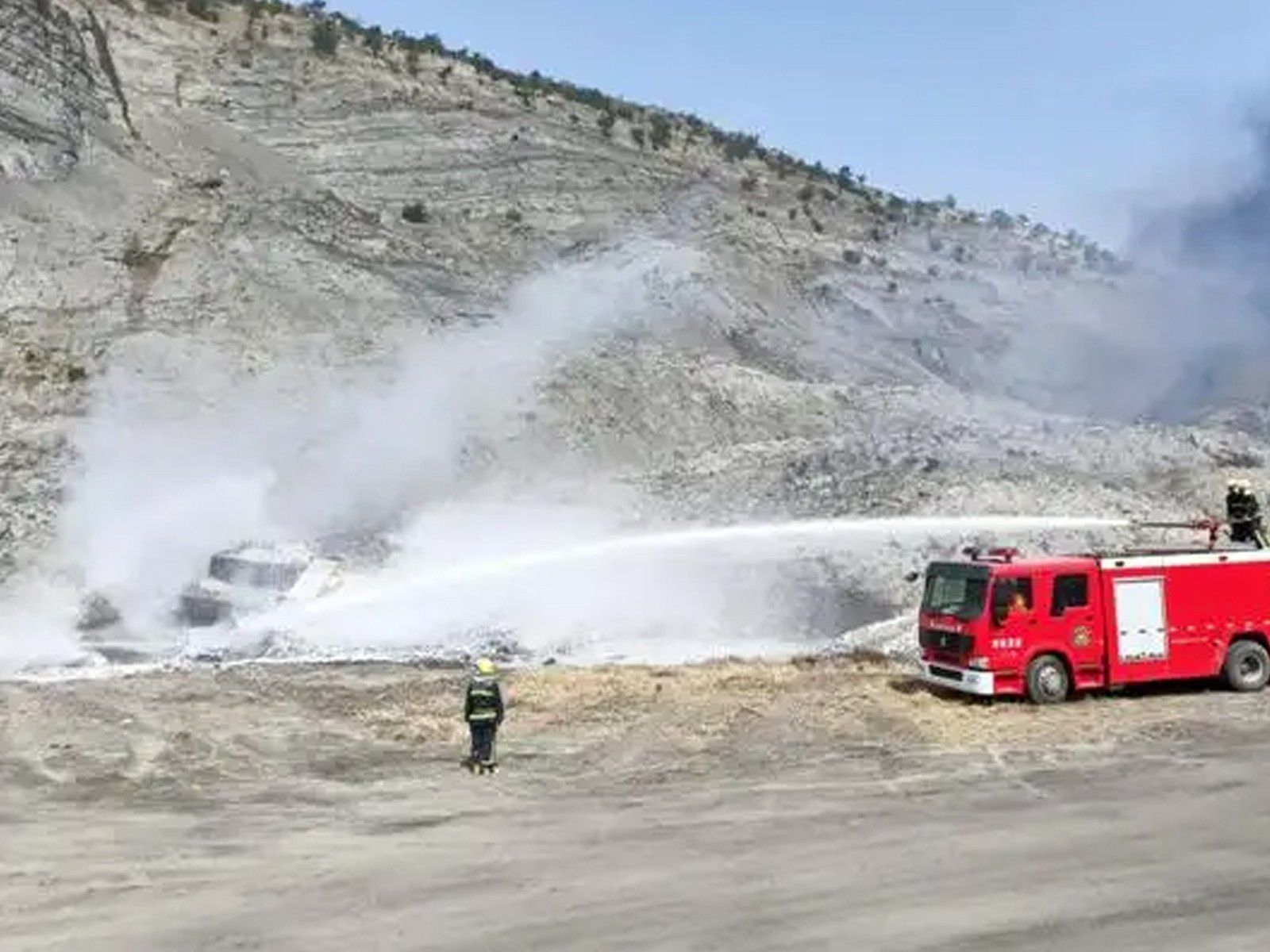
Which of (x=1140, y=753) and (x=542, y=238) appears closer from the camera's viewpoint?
(x=1140, y=753)

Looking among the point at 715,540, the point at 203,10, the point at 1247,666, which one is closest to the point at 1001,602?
the point at 1247,666

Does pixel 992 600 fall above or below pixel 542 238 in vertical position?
below

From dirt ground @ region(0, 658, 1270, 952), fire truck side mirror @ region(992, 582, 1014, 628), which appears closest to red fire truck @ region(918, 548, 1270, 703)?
fire truck side mirror @ region(992, 582, 1014, 628)

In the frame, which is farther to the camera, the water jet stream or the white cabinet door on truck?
the water jet stream

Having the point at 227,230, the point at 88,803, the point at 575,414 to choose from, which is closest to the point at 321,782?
the point at 88,803

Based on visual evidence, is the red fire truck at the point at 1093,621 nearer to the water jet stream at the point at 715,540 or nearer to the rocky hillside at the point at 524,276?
the water jet stream at the point at 715,540

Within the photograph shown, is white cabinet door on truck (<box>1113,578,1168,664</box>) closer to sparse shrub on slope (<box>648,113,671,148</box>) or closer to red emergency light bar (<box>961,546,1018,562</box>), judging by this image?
red emergency light bar (<box>961,546,1018,562</box>)

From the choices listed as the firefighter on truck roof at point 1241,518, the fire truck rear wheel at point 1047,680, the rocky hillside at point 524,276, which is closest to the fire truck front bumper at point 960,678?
the fire truck rear wheel at point 1047,680

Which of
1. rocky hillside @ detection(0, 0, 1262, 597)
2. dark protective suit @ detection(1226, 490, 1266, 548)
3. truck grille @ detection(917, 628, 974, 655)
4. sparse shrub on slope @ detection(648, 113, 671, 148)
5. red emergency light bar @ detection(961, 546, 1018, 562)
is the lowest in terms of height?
truck grille @ detection(917, 628, 974, 655)

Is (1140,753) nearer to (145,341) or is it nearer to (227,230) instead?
(145,341)

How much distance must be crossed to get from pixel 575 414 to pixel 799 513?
Result: 8135 millimetres

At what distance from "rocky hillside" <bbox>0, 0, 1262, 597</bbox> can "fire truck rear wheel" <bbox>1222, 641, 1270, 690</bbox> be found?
779cm

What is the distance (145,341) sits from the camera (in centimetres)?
3394

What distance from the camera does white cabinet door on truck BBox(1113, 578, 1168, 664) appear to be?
19.2 m
